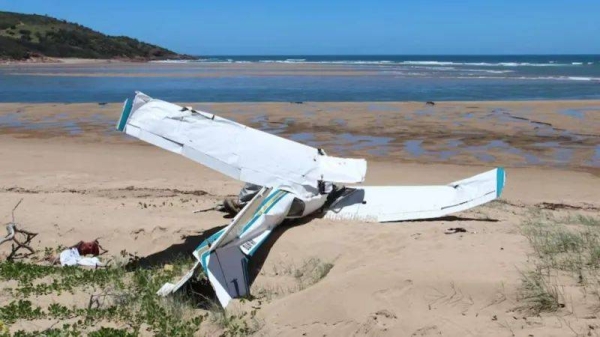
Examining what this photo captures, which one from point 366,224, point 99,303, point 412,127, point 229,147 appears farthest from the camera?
point 412,127

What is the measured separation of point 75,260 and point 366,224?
3609 millimetres

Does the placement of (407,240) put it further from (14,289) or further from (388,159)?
(388,159)

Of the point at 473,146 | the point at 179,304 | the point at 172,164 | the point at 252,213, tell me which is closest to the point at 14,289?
the point at 179,304

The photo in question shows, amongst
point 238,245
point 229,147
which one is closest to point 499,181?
point 229,147

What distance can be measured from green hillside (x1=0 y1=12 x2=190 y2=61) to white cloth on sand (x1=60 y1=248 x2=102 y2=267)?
78848 mm

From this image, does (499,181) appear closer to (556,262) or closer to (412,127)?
(556,262)

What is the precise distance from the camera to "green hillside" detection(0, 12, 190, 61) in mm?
85875

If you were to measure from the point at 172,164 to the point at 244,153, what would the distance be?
21.7ft

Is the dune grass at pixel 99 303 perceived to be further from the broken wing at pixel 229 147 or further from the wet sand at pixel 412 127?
the wet sand at pixel 412 127

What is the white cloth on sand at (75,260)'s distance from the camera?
7771 mm

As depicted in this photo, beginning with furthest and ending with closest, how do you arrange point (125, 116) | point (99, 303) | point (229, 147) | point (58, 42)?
point (58, 42)
point (229, 147)
point (125, 116)
point (99, 303)

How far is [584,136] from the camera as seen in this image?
18500 mm

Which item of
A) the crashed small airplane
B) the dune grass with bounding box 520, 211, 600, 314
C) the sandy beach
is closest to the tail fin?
the crashed small airplane

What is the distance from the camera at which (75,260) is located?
7.84 metres
